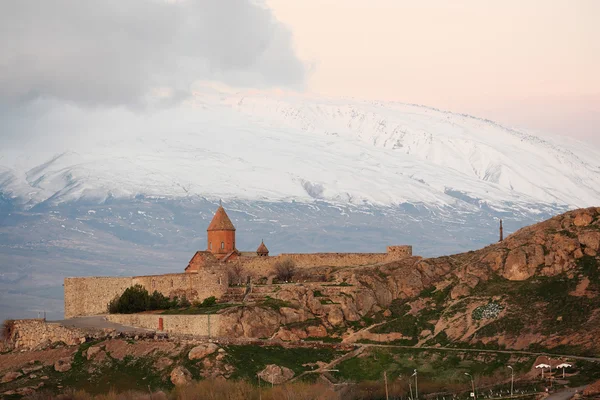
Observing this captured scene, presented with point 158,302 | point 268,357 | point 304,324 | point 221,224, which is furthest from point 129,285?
point 268,357

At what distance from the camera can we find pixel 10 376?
91750 millimetres

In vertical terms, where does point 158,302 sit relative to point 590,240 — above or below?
below

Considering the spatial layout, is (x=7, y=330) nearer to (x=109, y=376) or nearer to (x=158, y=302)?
(x=158, y=302)

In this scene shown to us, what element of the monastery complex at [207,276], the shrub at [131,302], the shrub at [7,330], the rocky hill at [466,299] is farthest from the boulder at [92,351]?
the monastery complex at [207,276]

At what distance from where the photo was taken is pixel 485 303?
99.6m

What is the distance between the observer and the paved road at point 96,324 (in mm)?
A: 99688

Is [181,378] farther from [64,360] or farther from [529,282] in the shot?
[529,282]

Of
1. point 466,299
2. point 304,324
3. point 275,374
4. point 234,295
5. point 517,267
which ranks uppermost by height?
point 517,267

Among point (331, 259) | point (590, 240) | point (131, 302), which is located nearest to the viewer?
point (590, 240)

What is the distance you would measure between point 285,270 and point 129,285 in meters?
14.3

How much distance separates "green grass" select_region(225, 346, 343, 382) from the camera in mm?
90938

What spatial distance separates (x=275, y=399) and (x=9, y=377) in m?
21.8

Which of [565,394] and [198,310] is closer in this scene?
[565,394]

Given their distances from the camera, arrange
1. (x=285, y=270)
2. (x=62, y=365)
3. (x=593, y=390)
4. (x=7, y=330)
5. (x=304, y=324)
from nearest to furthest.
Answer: (x=593, y=390)
(x=62, y=365)
(x=304, y=324)
(x=7, y=330)
(x=285, y=270)
